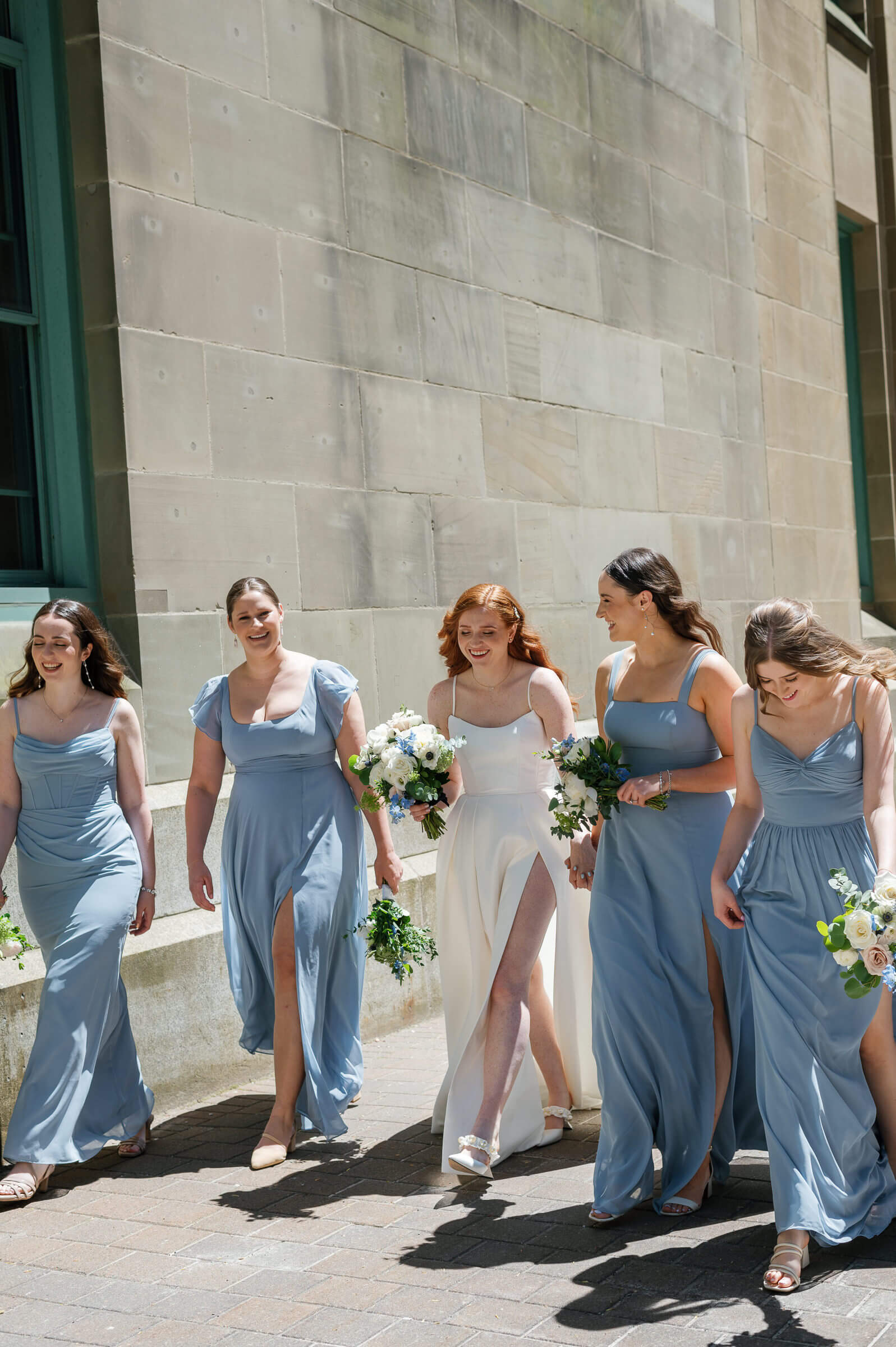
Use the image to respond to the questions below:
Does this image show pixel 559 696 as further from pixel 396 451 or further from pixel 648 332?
pixel 648 332

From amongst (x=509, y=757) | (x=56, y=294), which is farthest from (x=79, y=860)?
(x=56, y=294)

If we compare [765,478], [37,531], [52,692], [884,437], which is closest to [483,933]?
[52,692]

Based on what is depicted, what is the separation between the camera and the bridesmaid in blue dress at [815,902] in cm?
423

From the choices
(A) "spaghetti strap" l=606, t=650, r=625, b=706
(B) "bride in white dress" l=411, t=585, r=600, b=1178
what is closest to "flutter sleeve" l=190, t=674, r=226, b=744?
(B) "bride in white dress" l=411, t=585, r=600, b=1178

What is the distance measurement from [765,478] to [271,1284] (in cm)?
916

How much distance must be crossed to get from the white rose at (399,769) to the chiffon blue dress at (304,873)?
1.92ft

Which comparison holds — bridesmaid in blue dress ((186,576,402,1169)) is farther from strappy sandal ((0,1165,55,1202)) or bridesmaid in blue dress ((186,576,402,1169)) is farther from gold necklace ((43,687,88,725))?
strappy sandal ((0,1165,55,1202))

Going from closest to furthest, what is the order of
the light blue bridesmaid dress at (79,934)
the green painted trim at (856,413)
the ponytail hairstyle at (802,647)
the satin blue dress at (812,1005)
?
the satin blue dress at (812,1005) < the ponytail hairstyle at (802,647) < the light blue bridesmaid dress at (79,934) < the green painted trim at (856,413)

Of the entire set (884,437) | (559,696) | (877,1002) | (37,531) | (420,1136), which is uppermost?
(884,437)

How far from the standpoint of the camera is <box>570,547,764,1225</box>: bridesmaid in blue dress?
484 centimetres

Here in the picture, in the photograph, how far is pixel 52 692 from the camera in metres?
5.73

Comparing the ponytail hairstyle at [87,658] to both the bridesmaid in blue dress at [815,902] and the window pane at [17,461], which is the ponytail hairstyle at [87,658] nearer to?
the window pane at [17,461]

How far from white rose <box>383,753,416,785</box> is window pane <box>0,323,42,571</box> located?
235cm

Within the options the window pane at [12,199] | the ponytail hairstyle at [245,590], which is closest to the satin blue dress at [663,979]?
the ponytail hairstyle at [245,590]
